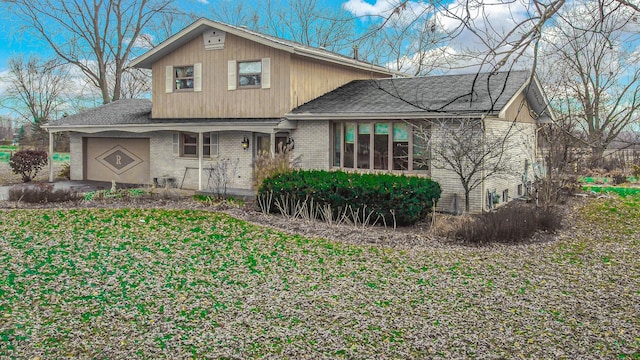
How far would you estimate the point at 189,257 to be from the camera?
874 centimetres

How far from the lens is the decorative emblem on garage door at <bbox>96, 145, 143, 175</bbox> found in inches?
829

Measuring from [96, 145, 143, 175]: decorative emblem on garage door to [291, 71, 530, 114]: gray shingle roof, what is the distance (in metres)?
7.81

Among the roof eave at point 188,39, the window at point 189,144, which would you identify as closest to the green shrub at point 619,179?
the roof eave at point 188,39

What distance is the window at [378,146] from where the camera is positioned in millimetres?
15062

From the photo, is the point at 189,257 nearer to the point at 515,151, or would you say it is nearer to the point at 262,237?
the point at 262,237

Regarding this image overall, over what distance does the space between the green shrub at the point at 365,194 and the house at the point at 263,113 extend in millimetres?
2056

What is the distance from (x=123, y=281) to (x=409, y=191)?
676 centimetres

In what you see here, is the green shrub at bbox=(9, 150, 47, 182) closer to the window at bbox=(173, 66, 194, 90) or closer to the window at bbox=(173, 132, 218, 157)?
the window at bbox=(173, 132, 218, 157)

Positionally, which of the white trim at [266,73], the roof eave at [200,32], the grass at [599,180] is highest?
the roof eave at [200,32]

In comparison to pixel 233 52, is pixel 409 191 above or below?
below


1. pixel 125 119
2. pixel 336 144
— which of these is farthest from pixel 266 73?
pixel 125 119

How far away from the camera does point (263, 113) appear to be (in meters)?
17.5

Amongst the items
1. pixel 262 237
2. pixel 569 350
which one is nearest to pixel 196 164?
pixel 262 237

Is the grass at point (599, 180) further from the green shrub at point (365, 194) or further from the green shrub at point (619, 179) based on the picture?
the green shrub at point (365, 194)
